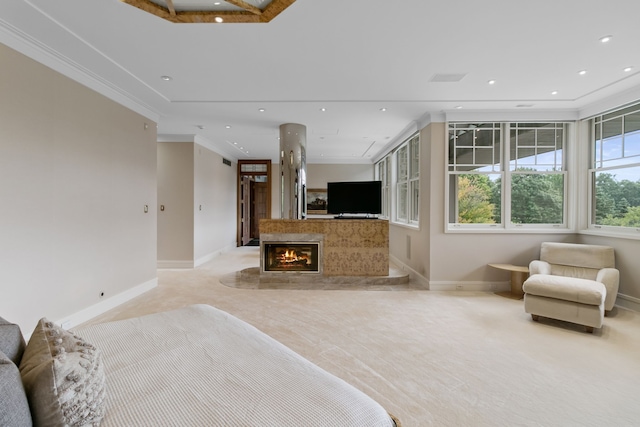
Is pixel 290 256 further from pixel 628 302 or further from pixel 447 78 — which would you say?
pixel 628 302

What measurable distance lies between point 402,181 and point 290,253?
10.1 ft

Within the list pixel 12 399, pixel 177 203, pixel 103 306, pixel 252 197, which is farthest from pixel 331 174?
pixel 12 399

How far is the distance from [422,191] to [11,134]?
5.00m

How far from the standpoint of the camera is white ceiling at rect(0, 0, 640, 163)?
2307 mm

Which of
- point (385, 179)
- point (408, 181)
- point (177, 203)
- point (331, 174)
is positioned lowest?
point (177, 203)

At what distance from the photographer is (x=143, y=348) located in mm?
1375

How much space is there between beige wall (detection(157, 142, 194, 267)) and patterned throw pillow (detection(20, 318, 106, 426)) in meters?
5.38

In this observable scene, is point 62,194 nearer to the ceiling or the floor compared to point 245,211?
nearer to the ceiling

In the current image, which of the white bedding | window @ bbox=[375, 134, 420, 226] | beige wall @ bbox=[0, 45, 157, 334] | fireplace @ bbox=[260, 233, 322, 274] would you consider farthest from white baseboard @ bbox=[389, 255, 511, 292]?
beige wall @ bbox=[0, 45, 157, 334]

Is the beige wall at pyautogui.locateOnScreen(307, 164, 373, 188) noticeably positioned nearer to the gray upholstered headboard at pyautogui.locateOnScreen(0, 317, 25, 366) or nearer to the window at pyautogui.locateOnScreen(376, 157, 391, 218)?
the window at pyautogui.locateOnScreen(376, 157, 391, 218)

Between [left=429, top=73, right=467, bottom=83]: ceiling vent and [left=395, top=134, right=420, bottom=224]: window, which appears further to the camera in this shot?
[left=395, top=134, right=420, bottom=224]: window

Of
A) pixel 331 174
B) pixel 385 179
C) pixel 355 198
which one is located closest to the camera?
pixel 355 198

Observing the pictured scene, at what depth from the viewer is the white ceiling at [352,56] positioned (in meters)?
2.31

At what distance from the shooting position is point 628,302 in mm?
3824
